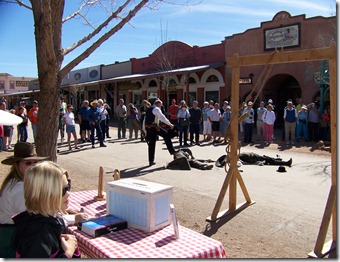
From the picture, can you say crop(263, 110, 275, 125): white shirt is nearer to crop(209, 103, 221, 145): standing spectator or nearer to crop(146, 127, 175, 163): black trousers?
crop(209, 103, 221, 145): standing spectator

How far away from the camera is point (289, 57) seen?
476 cm

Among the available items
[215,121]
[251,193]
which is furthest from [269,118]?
[251,193]

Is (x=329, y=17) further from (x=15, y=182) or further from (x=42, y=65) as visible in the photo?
(x=15, y=182)

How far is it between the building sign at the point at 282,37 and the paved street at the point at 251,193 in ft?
32.2

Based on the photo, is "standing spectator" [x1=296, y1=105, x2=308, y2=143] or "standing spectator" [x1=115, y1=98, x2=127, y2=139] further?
"standing spectator" [x1=115, y1=98, x2=127, y2=139]

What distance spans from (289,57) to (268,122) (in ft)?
33.5

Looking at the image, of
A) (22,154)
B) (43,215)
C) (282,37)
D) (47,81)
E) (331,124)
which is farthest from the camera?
(282,37)

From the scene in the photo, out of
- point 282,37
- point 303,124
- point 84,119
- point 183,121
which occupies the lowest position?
point 303,124

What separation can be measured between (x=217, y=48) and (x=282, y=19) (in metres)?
5.17

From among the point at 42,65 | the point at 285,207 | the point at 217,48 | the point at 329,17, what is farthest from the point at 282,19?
the point at 42,65

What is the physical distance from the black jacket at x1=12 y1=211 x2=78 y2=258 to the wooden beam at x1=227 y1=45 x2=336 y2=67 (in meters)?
3.43

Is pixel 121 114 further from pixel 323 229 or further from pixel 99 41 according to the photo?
pixel 323 229

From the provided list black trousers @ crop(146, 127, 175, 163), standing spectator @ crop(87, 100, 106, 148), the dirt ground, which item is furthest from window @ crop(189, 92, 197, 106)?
the dirt ground

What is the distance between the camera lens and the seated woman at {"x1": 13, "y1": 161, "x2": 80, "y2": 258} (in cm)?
230
